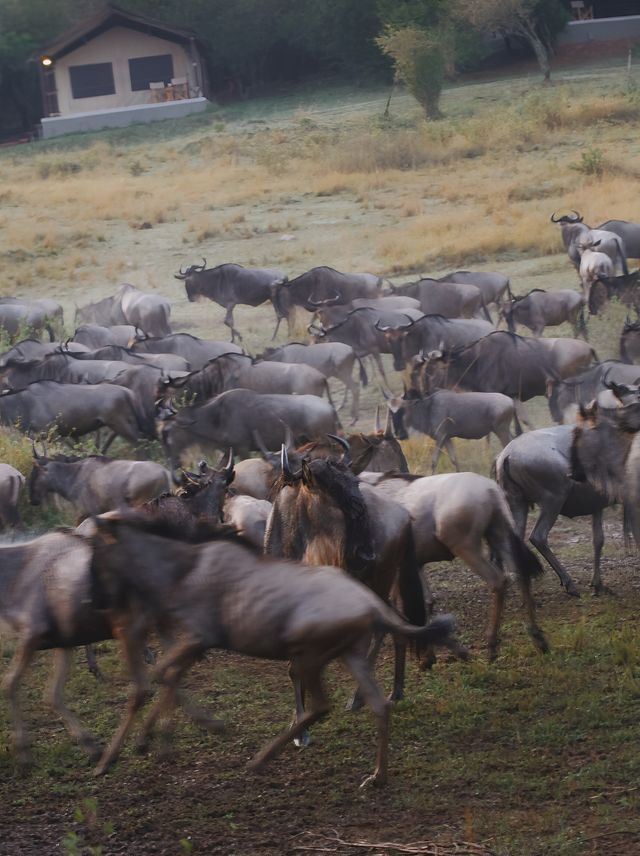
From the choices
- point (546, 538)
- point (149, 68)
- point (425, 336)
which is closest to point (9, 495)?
point (546, 538)

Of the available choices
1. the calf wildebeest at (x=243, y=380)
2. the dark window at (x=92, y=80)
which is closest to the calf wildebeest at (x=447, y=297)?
the calf wildebeest at (x=243, y=380)

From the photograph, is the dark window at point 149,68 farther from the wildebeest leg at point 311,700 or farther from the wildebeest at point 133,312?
the wildebeest leg at point 311,700

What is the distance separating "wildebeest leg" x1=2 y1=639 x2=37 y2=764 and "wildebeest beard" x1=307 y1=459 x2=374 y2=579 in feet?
5.22

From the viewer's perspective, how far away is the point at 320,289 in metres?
17.8

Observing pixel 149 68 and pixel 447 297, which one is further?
pixel 149 68

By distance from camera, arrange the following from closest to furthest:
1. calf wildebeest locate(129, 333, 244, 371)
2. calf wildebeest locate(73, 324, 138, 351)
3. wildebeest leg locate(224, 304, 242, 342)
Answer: calf wildebeest locate(129, 333, 244, 371) → calf wildebeest locate(73, 324, 138, 351) → wildebeest leg locate(224, 304, 242, 342)

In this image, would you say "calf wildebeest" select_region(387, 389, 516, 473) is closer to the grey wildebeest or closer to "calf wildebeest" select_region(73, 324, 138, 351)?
"calf wildebeest" select_region(73, 324, 138, 351)

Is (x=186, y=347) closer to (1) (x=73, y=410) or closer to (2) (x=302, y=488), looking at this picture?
(1) (x=73, y=410)

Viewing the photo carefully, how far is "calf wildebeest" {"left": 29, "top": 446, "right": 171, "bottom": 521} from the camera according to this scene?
949 centimetres

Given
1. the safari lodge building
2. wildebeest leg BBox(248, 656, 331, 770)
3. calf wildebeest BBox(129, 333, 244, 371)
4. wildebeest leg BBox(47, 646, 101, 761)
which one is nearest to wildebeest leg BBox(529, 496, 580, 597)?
wildebeest leg BBox(248, 656, 331, 770)

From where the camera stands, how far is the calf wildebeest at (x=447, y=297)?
16.6 metres

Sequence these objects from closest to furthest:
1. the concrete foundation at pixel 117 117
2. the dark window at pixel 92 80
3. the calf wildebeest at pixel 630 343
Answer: the calf wildebeest at pixel 630 343 → the concrete foundation at pixel 117 117 → the dark window at pixel 92 80

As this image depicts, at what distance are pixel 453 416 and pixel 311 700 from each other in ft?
21.6

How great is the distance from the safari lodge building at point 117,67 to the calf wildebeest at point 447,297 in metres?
23.3
